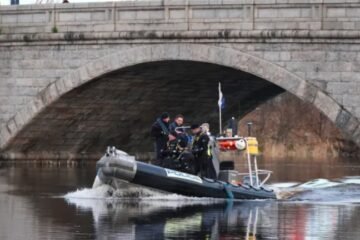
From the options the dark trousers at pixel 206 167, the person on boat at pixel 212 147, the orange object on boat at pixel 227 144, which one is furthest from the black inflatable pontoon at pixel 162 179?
the orange object on boat at pixel 227 144

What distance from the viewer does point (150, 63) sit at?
33375mm

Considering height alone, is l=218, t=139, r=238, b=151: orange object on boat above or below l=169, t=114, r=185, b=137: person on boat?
below

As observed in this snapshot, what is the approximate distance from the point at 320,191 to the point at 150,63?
8819mm

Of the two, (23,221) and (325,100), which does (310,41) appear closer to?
(325,100)

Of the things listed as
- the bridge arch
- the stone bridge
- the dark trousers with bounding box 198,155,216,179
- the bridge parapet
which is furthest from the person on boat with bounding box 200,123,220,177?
the bridge parapet

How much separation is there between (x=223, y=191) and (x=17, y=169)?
1387cm

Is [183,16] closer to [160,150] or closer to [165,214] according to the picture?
[160,150]

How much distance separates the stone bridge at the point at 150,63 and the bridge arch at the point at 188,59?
0.10 ft

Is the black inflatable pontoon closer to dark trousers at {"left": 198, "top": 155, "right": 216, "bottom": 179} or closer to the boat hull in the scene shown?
the boat hull

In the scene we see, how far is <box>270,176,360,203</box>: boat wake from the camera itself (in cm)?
2448

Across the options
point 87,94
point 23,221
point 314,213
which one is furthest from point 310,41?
point 23,221

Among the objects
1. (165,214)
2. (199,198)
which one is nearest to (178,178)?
(199,198)

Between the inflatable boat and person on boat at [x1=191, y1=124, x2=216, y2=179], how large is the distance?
36 centimetres

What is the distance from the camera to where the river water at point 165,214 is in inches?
653
